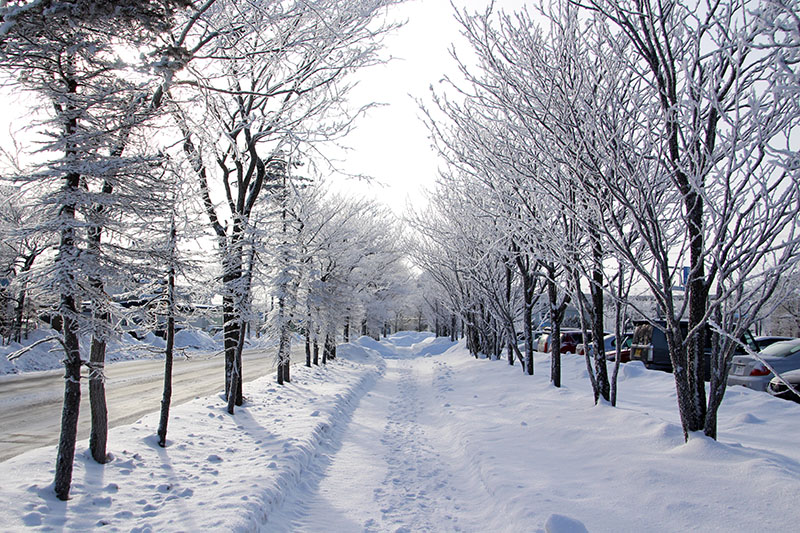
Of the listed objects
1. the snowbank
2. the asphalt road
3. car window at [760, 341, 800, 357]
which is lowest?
the asphalt road

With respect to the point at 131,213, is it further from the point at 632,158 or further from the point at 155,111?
the point at 632,158

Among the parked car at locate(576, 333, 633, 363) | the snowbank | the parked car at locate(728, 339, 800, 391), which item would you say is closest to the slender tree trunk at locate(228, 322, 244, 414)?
the snowbank

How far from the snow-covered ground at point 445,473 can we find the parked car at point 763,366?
1584 millimetres

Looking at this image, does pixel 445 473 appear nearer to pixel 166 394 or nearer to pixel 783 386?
pixel 166 394

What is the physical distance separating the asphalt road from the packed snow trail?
3.33 metres

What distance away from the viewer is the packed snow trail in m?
4.46

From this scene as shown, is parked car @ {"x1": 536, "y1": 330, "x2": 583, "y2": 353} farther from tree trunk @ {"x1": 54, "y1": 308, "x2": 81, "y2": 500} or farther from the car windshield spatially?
tree trunk @ {"x1": 54, "y1": 308, "x2": 81, "y2": 500}

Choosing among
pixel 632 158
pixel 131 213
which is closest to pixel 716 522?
pixel 632 158

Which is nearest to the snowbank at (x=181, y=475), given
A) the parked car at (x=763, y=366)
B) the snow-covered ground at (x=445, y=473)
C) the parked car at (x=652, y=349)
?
the snow-covered ground at (x=445, y=473)

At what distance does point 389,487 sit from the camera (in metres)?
5.46

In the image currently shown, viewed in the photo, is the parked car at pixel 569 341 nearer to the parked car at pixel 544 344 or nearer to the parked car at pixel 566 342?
the parked car at pixel 566 342

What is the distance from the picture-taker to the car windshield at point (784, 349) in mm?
10281

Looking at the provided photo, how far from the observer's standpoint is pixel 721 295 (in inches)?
165

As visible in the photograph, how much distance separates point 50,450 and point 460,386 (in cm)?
935
